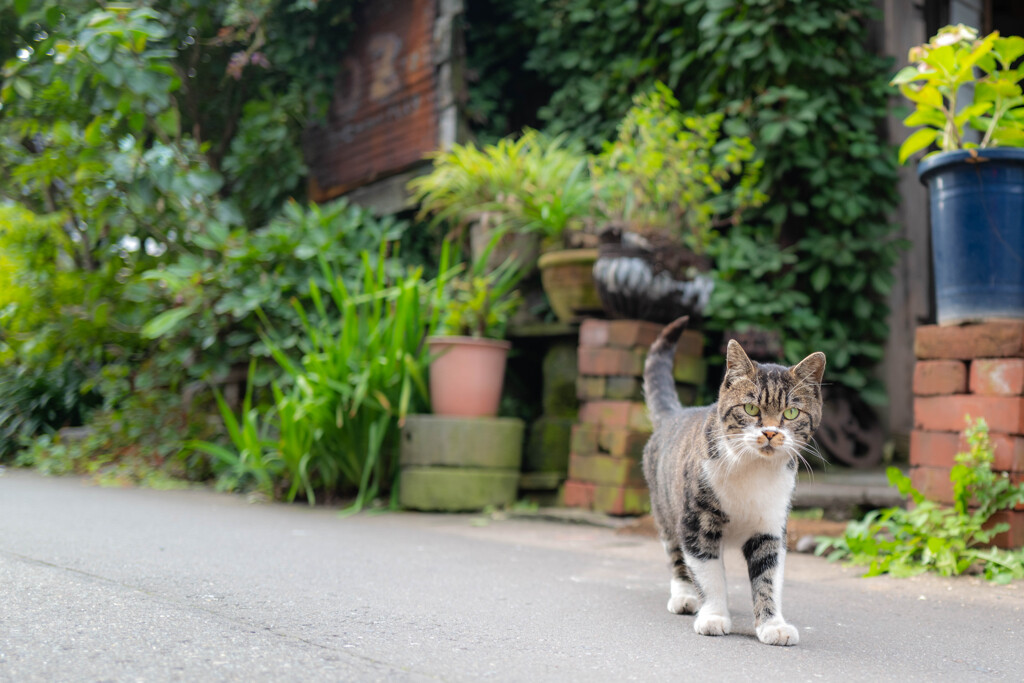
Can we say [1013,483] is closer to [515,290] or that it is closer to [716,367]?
[716,367]

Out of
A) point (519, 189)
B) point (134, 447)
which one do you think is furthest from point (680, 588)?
point (134, 447)

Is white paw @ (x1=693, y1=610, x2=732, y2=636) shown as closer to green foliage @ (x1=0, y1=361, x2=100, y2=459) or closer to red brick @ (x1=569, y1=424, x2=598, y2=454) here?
red brick @ (x1=569, y1=424, x2=598, y2=454)

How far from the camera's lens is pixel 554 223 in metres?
4.79

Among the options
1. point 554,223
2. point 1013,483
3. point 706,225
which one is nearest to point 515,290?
point 554,223

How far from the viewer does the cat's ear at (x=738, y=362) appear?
2242 mm

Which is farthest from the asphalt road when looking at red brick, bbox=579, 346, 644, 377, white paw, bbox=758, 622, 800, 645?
red brick, bbox=579, 346, 644, 377

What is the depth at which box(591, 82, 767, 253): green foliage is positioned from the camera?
4.60 metres

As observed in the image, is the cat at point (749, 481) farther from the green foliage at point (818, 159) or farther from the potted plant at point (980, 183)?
the green foliage at point (818, 159)

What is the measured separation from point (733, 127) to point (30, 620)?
4.25 metres

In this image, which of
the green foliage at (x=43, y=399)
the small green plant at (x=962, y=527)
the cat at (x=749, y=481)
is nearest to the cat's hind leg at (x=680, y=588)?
the cat at (x=749, y=481)

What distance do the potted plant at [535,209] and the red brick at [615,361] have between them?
351mm

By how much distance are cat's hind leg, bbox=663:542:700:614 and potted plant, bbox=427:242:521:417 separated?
87.2 inches

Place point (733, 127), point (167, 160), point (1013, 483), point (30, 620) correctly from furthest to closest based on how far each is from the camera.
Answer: point (167, 160), point (733, 127), point (1013, 483), point (30, 620)

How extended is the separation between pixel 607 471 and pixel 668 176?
156 centimetres
